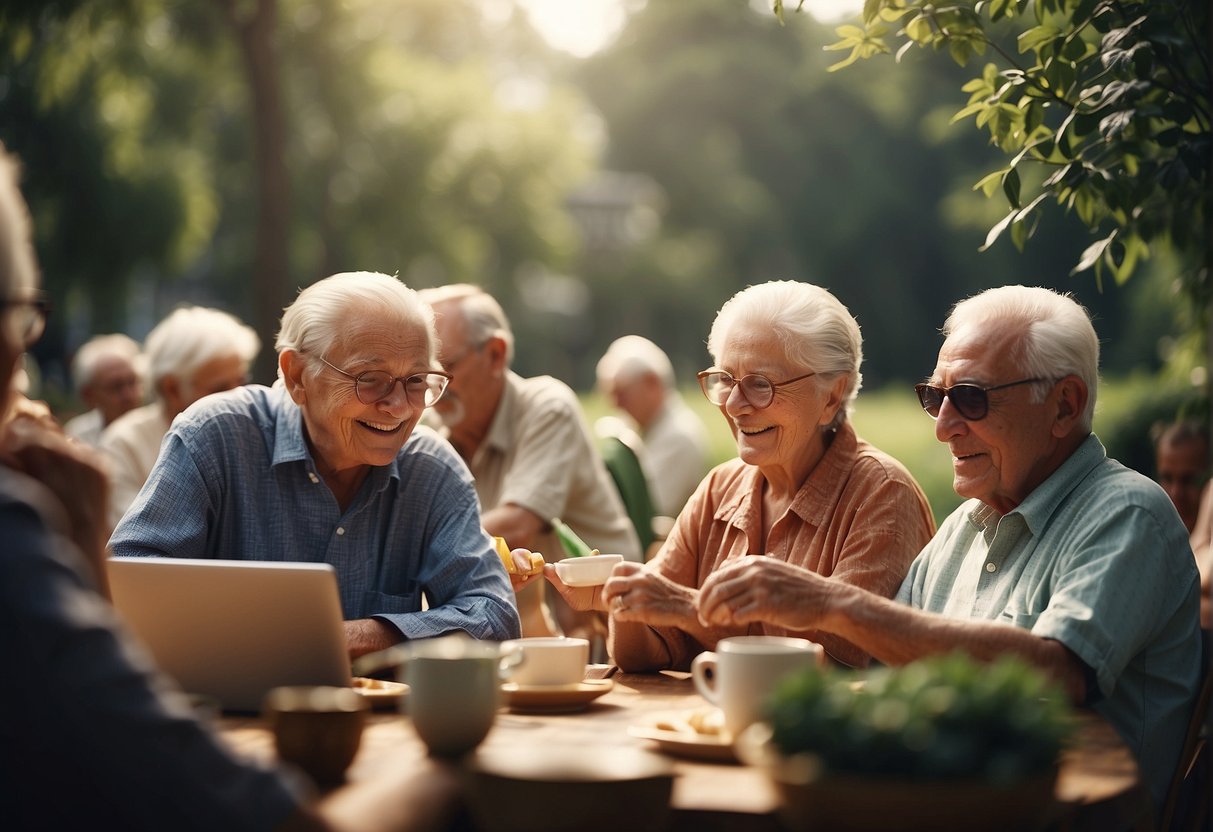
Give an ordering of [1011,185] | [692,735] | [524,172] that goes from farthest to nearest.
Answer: [524,172]
[1011,185]
[692,735]

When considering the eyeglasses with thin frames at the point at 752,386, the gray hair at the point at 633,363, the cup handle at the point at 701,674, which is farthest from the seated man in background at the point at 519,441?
the gray hair at the point at 633,363

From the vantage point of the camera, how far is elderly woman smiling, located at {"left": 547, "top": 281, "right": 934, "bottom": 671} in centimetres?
320

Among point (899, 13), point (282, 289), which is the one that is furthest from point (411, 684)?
point (282, 289)

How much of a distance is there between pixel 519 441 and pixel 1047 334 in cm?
274

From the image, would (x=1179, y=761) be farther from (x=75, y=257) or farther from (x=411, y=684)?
(x=75, y=257)

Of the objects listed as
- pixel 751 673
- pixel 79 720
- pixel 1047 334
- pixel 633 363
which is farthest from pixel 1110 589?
pixel 633 363

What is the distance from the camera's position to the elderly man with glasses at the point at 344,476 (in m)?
3.21

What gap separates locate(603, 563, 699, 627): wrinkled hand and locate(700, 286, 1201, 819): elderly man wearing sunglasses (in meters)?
0.30

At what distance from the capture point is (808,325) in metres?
3.45

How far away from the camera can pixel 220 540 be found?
325 centimetres

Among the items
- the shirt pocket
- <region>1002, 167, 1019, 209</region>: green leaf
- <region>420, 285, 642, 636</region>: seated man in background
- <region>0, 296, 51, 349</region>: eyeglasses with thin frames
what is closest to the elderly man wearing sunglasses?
<region>1002, 167, 1019, 209</region>: green leaf

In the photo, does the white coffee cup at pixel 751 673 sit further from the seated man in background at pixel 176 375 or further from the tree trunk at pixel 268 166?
the tree trunk at pixel 268 166

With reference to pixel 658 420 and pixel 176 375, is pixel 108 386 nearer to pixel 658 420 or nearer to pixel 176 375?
pixel 176 375

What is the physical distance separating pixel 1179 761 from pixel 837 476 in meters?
1.03
